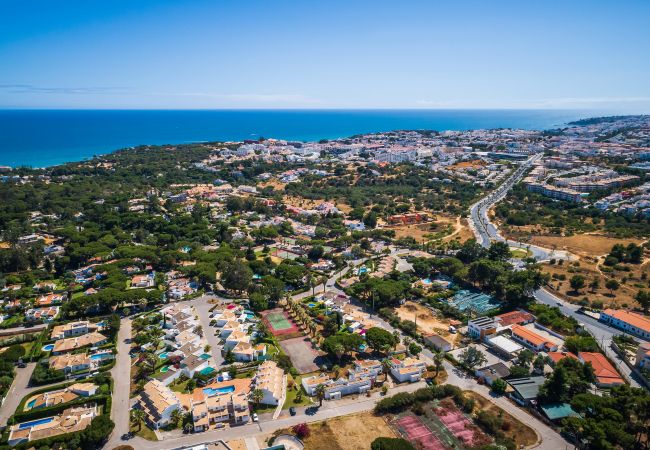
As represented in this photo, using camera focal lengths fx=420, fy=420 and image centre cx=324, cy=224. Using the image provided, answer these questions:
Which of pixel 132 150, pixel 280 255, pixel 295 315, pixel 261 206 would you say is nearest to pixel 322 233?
pixel 280 255

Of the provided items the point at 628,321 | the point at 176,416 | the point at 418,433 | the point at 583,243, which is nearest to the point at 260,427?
the point at 176,416

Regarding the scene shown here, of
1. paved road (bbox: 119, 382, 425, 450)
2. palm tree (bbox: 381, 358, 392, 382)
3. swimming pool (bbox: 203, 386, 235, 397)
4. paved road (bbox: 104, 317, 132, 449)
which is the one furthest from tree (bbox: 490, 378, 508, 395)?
paved road (bbox: 104, 317, 132, 449)

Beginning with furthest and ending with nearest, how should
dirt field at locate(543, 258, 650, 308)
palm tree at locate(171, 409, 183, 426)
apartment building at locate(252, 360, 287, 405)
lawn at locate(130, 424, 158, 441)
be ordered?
1. dirt field at locate(543, 258, 650, 308)
2. apartment building at locate(252, 360, 287, 405)
3. palm tree at locate(171, 409, 183, 426)
4. lawn at locate(130, 424, 158, 441)

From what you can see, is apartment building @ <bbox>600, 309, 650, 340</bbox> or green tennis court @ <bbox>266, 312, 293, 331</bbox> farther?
green tennis court @ <bbox>266, 312, 293, 331</bbox>

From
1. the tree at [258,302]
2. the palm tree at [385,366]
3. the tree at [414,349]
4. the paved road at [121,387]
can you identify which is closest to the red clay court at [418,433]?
the palm tree at [385,366]

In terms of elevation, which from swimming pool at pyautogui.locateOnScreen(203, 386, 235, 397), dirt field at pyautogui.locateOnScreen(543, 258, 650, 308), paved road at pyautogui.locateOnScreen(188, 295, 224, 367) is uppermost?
dirt field at pyautogui.locateOnScreen(543, 258, 650, 308)

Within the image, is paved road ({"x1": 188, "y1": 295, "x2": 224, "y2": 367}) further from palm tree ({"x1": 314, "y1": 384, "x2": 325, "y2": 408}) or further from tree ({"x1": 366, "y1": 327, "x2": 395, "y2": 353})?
tree ({"x1": 366, "y1": 327, "x2": 395, "y2": 353})

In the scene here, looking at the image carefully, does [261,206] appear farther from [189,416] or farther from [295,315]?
[189,416]
